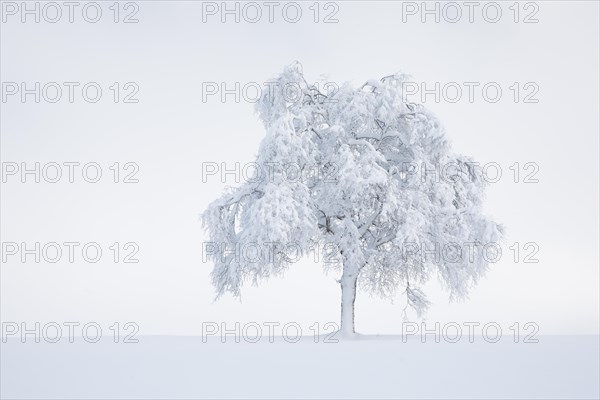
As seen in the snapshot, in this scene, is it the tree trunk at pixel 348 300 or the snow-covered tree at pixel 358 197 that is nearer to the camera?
the snow-covered tree at pixel 358 197

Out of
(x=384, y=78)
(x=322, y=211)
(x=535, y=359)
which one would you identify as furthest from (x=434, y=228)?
(x=535, y=359)

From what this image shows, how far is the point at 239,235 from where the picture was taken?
2327 cm

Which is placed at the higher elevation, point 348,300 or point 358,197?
point 358,197

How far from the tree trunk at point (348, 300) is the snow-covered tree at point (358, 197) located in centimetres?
3

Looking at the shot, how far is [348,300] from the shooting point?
2383 cm

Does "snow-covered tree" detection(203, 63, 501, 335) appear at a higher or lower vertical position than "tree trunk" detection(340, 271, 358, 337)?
higher

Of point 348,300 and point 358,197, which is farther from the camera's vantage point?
point 348,300

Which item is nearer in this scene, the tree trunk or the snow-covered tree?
the snow-covered tree

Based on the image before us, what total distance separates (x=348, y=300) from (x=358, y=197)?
3694 mm

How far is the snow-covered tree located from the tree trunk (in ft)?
0.11

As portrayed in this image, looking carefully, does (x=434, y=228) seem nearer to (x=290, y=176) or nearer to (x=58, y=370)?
(x=290, y=176)

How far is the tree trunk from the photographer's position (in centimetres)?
2353

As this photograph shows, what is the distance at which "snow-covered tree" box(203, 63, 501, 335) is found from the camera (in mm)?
22062

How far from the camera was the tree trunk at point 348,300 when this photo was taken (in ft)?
77.2
